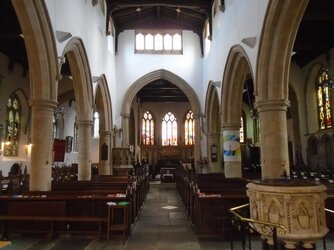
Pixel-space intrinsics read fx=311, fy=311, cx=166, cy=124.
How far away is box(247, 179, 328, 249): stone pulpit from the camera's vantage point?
314 cm

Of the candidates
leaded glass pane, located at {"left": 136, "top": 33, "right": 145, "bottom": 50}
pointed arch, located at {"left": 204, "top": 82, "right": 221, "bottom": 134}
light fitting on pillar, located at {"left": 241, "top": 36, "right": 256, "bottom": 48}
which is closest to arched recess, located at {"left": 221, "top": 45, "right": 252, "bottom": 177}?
light fitting on pillar, located at {"left": 241, "top": 36, "right": 256, "bottom": 48}

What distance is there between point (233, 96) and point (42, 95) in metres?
7.63

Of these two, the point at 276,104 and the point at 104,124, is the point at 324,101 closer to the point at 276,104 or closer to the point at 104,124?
the point at 276,104

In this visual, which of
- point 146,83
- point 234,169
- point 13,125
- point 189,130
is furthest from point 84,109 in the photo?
point 189,130

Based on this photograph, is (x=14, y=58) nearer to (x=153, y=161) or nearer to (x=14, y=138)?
(x=14, y=138)

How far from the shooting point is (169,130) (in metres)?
26.7

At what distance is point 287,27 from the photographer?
7.41 metres

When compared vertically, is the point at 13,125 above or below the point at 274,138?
above

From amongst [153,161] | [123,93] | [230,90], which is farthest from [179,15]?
[153,161]

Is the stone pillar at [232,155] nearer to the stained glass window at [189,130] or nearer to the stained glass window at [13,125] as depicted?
the stained glass window at [13,125]

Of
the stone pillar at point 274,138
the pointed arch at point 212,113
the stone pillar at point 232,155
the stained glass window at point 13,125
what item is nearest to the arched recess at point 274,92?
the stone pillar at point 274,138

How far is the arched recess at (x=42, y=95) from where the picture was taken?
7.49 m

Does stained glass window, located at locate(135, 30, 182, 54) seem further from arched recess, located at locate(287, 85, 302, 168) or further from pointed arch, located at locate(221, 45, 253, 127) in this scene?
arched recess, located at locate(287, 85, 302, 168)

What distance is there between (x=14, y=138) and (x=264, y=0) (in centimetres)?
1286
